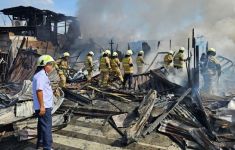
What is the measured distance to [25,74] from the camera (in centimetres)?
1681

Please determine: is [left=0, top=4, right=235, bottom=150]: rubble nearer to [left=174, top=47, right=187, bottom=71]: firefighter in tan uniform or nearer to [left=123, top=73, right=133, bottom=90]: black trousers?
[left=123, top=73, right=133, bottom=90]: black trousers

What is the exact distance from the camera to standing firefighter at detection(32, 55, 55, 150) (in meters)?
5.71

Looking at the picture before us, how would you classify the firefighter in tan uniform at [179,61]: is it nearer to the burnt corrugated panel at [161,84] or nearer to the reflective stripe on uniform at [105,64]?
the burnt corrugated panel at [161,84]

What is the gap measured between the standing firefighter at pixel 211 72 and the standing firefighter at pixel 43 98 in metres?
7.06

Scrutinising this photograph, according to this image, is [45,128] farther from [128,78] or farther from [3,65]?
[3,65]

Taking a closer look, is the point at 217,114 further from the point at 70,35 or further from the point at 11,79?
the point at 70,35

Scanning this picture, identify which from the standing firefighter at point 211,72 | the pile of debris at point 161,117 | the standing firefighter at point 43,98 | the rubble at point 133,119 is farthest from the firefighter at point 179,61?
the standing firefighter at point 43,98

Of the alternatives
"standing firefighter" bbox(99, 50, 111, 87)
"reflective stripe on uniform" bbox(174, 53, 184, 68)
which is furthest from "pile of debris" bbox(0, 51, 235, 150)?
"reflective stripe on uniform" bbox(174, 53, 184, 68)

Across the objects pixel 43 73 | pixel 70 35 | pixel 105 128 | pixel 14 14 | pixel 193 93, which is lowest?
pixel 105 128

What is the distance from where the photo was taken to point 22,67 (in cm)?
1717

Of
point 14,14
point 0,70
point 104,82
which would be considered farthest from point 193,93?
point 14,14

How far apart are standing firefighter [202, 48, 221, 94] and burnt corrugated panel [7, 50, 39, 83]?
8.67 meters

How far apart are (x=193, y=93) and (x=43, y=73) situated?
13.1ft

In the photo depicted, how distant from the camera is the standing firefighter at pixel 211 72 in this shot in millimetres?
11617
